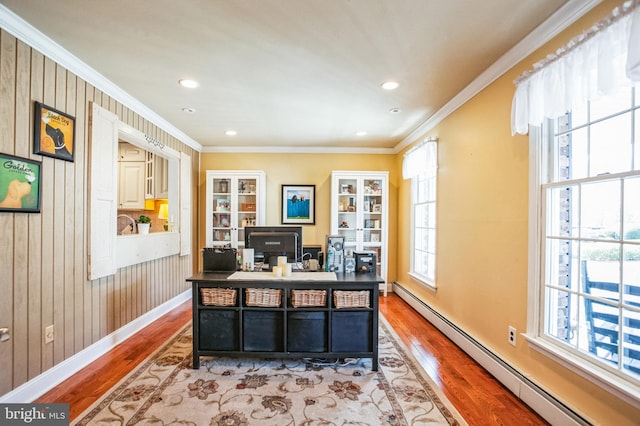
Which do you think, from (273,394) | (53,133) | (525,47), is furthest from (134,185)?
(525,47)

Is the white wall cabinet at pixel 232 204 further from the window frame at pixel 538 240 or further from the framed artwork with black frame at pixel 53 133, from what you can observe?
the window frame at pixel 538 240

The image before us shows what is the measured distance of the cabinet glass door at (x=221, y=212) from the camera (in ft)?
16.7

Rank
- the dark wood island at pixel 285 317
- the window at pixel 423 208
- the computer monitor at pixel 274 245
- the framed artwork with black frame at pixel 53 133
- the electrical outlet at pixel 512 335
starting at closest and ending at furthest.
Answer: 1. the framed artwork with black frame at pixel 53 133
2. the electrical outlet at pixel 512 335
3. the dark wood island at pixel 285 317
4. the computer monitor at pixel 274 245
5. the window at pixel 423 208

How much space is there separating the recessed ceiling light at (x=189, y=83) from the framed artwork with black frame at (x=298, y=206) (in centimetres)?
265

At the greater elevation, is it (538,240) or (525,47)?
(525,47)

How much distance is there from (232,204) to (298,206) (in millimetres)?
1130

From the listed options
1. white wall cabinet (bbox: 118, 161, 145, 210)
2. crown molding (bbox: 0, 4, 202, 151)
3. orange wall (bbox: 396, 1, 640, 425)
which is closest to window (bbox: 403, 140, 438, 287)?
orange wall (bbox: 396, 1, 640, 425)

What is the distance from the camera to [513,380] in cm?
218

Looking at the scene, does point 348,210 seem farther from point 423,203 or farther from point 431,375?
point 431,375

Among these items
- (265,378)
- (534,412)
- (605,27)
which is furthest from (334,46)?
(534,412)

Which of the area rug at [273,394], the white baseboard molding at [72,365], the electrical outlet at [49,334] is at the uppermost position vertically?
the electrical outlet at [49,334]

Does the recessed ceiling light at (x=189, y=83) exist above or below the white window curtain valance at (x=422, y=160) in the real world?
above

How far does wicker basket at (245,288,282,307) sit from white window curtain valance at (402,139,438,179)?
247 centimetres

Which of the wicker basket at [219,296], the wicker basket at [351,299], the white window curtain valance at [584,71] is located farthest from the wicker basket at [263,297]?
the white window curtain valance at [584,71]
